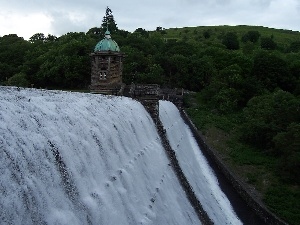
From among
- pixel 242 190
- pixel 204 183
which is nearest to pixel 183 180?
pixel 204 183

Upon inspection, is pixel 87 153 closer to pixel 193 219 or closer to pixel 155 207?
pixel 155 207

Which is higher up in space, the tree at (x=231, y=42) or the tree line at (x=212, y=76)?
the tree at (x=231, y=42)

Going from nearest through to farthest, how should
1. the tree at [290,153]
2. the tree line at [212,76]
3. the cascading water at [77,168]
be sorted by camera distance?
the cascading water at [77,168]
the tree at [290,153]
the tree line at [212,76]

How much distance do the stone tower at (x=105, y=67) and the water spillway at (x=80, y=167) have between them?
17.8 metres

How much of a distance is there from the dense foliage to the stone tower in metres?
6.75

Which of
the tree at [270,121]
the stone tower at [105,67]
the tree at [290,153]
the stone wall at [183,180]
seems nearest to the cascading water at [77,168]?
the stone wall at [183,180]

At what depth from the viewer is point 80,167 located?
377 inches

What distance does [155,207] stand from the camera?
1363cm

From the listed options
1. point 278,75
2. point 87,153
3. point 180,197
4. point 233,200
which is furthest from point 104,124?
point 278,75

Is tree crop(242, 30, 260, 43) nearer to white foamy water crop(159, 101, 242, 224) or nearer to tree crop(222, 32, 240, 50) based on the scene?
tree crop(222, 32, 240, 50)

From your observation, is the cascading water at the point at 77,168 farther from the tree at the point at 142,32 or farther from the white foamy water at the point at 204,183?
the tree at the point at 142,32

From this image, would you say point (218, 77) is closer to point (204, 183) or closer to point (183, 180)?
point (204, 183)

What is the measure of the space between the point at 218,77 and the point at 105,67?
1957 centimetres

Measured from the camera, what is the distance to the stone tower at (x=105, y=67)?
3616 cm
